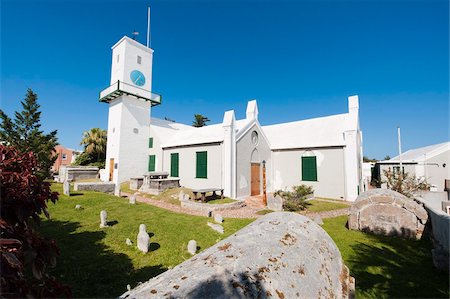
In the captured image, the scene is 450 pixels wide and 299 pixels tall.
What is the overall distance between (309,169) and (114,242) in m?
15.4

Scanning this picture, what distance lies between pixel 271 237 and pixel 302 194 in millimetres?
12797

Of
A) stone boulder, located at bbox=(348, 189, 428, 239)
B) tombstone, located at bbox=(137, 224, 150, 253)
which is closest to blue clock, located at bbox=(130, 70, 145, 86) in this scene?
tombstone, located at bbox=(137, 224, 150, 253)

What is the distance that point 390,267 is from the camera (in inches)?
231

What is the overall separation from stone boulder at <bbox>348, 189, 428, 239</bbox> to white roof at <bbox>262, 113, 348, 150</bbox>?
835 cm

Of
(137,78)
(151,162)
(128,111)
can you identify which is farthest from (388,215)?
(137,78)

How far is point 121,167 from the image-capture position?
68.6 feet

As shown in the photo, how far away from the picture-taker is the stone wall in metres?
14.9

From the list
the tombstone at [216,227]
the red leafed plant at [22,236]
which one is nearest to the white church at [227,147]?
the tombstone at [216,227]

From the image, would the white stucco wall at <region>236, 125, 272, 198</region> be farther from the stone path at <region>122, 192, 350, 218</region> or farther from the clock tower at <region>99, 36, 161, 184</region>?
the clock tower at <region>99, 36, 161, 184</region>

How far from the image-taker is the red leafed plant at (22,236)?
1.48 metres

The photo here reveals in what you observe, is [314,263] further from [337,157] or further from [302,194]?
[337,157]

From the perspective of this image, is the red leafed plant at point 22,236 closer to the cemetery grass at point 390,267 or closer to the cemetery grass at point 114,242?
the cemetery grass at point 114,242

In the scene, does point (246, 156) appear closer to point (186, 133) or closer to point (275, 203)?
point (275, 203)

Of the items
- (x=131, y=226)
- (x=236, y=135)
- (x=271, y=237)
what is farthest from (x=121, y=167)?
(x=271, y=237)
